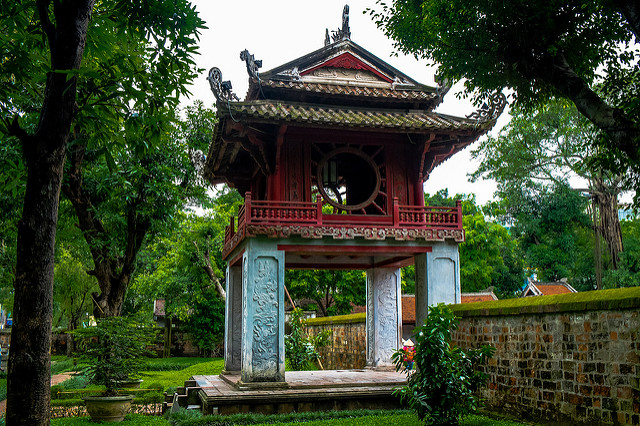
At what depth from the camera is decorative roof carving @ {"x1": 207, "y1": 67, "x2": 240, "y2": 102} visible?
40.6 ft

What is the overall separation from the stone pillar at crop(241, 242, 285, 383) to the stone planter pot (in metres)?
2.56

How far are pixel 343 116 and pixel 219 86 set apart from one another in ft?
9.85

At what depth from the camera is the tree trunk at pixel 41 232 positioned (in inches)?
200

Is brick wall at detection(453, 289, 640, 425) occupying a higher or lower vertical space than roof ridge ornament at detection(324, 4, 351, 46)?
lower

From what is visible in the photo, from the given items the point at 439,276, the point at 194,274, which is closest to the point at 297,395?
the point at 439,276

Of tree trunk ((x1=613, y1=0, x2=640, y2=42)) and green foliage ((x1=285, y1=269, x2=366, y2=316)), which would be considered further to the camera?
green foliage ((x1=285, y1=269, x2=366, y2=316))

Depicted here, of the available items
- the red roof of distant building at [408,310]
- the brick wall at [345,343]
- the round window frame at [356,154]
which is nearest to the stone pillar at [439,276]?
the round window frame at [356,154]

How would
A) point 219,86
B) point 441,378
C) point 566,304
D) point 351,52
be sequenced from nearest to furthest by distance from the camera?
point 566,304
point 441,378
point 219,86
point 351,52

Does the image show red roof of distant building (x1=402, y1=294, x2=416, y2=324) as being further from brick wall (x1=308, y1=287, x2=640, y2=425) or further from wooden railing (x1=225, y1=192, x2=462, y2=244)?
brick wall (x1=308, y1=287, x2=640, y2=425)

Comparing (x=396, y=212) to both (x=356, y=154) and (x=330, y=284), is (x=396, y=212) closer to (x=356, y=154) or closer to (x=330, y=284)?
(x=356, y=154)

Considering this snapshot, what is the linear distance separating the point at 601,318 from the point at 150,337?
27.2 ft

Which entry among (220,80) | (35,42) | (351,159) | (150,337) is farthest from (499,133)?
Answer: (35,42)

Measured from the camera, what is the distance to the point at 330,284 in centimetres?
2792

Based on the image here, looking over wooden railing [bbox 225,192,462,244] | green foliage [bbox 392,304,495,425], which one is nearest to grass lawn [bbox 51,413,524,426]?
green foliage [bbox 392,304,495,425]
